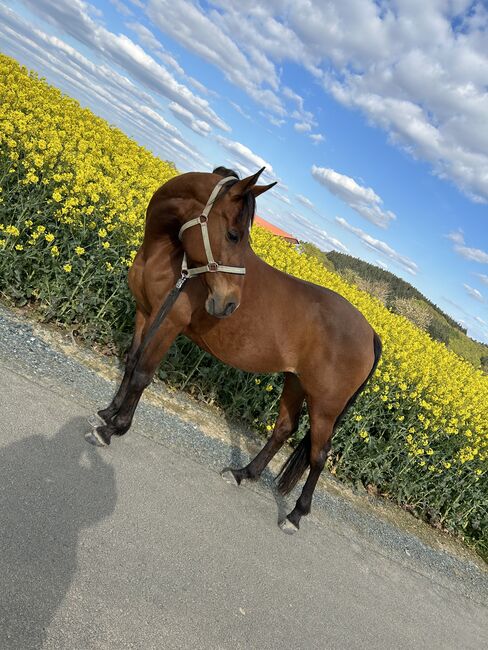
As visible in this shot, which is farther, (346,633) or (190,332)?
(190,332)

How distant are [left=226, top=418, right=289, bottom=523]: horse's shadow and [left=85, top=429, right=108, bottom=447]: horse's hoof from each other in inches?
53.5

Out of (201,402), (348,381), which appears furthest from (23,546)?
(201,402)

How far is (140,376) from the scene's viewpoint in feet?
11.6

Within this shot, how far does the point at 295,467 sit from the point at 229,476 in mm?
617

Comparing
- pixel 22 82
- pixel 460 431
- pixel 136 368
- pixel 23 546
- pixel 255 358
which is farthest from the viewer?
pixel 22 82

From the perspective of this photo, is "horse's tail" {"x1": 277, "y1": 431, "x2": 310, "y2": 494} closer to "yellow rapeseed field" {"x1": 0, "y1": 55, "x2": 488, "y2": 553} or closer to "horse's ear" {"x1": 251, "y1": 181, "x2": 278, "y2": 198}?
"yellow rapeseed field" {"x1": 0, "y1": 55, "x2": 488, "y2": 553}

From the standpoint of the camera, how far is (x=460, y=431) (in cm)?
629

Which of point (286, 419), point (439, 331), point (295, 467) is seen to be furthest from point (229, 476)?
point (439, 331)

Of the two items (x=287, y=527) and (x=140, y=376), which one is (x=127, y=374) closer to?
(x=140, y=376)

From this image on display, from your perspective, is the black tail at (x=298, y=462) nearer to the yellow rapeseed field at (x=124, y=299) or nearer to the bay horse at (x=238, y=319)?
the bay horse at (x=238, y=319)

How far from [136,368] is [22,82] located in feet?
18.0

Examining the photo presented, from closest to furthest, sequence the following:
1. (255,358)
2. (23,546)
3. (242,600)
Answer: (23,546) < (242,600) < (255,358)

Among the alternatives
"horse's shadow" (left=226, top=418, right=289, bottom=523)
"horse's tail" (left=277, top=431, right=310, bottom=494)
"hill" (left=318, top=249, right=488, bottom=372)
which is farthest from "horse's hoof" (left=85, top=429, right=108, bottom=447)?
"hill" (left=318, top=249, right=488, bottom=372)

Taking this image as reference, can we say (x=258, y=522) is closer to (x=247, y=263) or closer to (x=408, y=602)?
(x=408, y=602)
